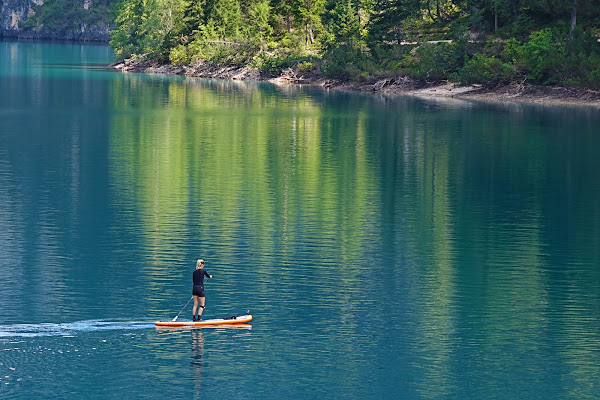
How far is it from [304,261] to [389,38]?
9794 centimetres

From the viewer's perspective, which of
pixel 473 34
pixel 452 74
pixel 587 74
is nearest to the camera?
pixel 587 74

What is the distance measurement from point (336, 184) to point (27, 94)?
70315 millimetres

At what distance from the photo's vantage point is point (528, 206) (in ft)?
179

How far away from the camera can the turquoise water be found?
2877 centimetres

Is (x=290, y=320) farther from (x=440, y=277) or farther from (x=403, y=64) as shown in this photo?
(x=403, y=64)

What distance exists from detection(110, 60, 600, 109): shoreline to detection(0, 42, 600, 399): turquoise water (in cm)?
2620

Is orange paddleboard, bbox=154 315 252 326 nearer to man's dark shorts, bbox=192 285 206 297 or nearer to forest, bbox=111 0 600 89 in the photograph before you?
man's dark shorts, bbox=192 285 206 297

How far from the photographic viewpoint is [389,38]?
135625mm

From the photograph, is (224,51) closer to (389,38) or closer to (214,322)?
(389,38)

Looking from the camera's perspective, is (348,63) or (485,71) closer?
(485,71)

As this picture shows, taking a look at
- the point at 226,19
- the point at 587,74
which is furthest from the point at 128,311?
the point at 226,19

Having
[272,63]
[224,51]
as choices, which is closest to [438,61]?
[272,63]

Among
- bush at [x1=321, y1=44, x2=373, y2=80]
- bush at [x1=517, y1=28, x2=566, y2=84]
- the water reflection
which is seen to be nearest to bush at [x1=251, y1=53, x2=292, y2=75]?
bush at [x1=321, y1=44, x2=373, y2=80]

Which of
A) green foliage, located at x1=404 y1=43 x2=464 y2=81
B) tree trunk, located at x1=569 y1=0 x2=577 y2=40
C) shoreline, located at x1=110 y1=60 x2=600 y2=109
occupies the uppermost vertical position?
tree trunk, located at x1=569 y1=0 x2=577 y2=40
